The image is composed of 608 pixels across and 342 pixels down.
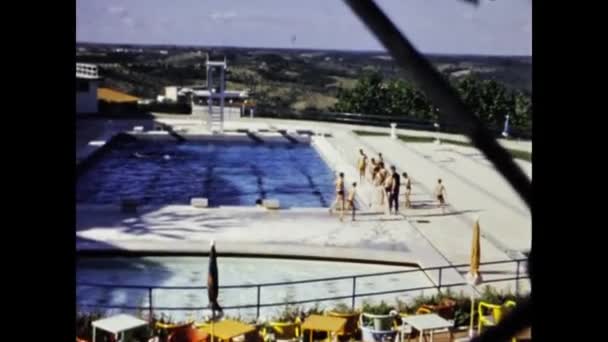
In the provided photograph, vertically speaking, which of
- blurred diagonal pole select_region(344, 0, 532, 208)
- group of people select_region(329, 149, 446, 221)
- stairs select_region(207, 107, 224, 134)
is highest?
blurred diagonal pole select_region(344, 0, 532, 208)

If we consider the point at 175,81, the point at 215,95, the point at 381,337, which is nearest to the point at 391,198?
the point at 381,337

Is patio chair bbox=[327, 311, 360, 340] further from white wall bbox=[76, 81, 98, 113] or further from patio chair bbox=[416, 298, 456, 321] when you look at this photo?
white wall bbox=[76, 81, 98, 113]

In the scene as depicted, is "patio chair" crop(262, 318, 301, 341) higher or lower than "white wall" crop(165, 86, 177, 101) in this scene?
lower

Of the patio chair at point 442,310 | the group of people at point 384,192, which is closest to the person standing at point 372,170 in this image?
the group of people at point 384,192

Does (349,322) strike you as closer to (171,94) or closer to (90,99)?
(90,99)

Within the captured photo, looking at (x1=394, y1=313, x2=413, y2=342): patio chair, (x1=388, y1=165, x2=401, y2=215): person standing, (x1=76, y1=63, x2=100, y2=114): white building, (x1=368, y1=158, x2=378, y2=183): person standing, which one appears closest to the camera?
(x1=394, y1=313, x2=413, y2=342): patio chair

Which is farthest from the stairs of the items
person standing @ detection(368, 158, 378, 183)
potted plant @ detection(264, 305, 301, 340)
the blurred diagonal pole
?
the blurred diagonal pole
